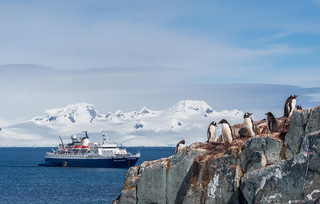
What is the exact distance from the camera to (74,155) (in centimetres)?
16662

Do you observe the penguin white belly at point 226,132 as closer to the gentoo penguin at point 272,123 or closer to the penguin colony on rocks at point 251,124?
the penguin colony on rocks at point 251,124

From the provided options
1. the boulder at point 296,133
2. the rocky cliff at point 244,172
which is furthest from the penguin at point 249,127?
the boulder at point 296,133

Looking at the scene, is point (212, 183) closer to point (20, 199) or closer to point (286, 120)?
point (286, 120)

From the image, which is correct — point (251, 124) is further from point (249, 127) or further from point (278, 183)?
point (278, 183)

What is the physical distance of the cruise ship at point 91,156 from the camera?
154 metres

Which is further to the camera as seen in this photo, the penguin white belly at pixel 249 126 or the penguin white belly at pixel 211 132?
the penguin white belly at pixel 211 132

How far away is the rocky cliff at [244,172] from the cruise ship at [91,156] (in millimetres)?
117599

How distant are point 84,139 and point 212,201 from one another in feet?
482

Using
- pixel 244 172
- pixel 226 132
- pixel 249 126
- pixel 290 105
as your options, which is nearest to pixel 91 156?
pixel 226 132

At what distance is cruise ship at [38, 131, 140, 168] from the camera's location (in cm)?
15362

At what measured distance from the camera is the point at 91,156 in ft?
531

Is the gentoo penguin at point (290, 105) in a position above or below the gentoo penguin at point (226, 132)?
above

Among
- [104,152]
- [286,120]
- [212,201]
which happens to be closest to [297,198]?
[212,201]

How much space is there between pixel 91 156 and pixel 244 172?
136 metres
